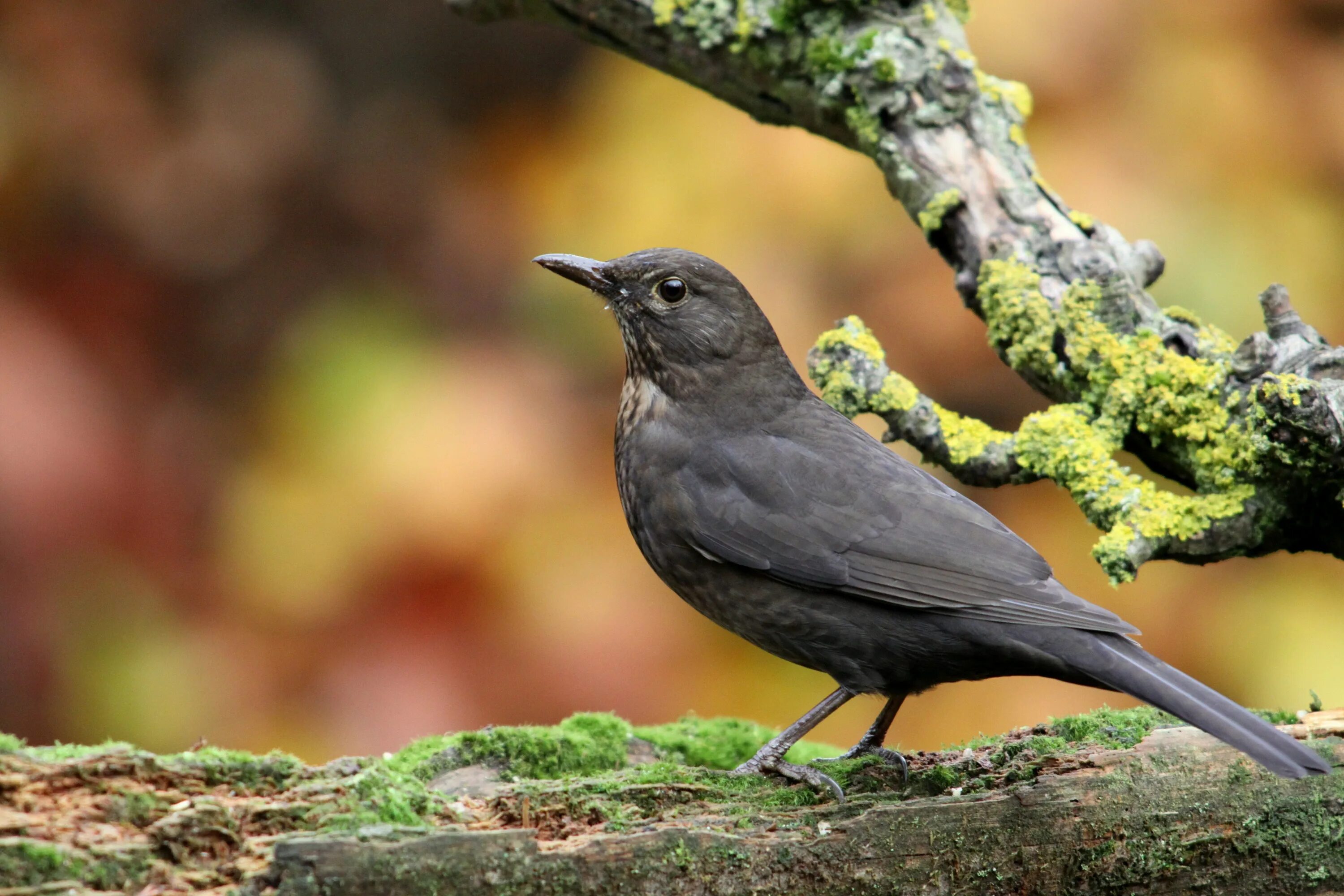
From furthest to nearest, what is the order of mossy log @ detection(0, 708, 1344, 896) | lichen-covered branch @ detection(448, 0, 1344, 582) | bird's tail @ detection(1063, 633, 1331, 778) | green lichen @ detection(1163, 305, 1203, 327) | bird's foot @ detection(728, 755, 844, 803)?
green lichen @ detection(1163, 305, 1203, 327)
lichen-covered branch @ detection(448, 0, 1344, 582)
bird's foot @ detection(728, 755, 844, 803)
bird's tail @ detection(1063, 633, 1331, 778)
mossy log @ detection(0, 708, 1344, 896)

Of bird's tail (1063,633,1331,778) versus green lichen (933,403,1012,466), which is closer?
bird's tail (1063,633,1331,778)

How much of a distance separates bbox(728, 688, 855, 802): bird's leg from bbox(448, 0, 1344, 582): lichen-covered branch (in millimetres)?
732

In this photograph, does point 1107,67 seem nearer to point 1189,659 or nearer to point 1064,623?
point 1189,659

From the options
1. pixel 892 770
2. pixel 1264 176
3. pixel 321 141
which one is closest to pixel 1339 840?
pixel 892 770

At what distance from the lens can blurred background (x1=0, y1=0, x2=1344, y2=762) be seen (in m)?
4.42

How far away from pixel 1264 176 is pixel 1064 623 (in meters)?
2.96

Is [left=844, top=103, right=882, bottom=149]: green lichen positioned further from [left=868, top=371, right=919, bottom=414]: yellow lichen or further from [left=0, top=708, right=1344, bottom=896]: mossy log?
[left=0, top=708, right=1344, bottom=896]: mossy log

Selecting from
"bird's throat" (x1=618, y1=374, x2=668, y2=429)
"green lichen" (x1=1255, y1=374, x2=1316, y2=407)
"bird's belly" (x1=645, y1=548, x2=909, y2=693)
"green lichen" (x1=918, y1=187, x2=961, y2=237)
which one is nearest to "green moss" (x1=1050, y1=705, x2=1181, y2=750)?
"bird's belly" (x1=645, y1=548, x2=909, y2=693)

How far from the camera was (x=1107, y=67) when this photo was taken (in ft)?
16.4

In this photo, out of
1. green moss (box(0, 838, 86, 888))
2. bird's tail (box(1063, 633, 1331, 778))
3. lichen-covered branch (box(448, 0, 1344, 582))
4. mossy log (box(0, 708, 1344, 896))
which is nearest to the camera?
green moss (box(0, 838, 86, 888))

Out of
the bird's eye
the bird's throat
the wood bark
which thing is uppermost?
the bird's eye

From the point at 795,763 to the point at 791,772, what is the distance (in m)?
0.19

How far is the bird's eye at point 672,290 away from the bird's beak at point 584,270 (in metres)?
0.15

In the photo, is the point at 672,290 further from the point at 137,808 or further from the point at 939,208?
the point at 137,808
